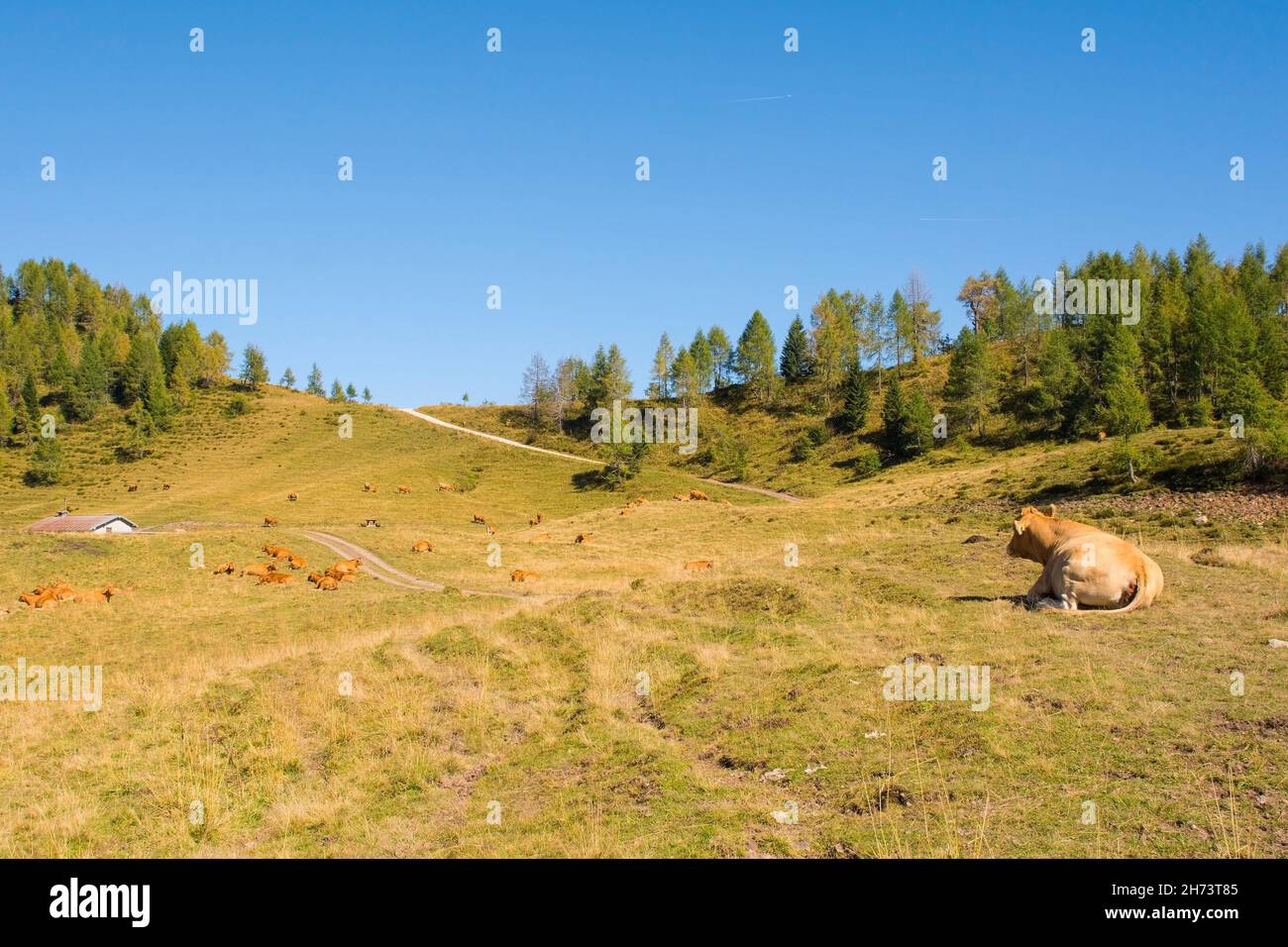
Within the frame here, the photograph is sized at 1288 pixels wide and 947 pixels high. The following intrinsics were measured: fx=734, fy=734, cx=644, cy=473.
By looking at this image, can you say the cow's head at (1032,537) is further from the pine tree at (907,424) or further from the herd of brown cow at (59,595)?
the pine tree at (907,424)

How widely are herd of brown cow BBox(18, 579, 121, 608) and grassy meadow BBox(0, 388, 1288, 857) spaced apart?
1722 mm

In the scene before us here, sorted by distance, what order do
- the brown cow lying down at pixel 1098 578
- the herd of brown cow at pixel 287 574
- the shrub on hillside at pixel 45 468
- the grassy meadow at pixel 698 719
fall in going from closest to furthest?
the grassy meadow at pixel 698 719 → the brown cow lying down at pixel 1098 578 → the herd of brown cow at pixel 287 574 → the shrub on hillside at pixel 45 468

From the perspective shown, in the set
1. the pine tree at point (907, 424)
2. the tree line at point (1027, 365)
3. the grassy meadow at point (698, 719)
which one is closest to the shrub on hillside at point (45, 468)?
the tree line at point (1027, 365)

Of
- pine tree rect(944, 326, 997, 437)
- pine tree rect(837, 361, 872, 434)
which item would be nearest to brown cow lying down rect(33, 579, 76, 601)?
pine tree rect(944, 326, 997, 437)

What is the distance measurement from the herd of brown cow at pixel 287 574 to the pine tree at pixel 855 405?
274ft

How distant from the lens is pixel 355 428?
130 meters

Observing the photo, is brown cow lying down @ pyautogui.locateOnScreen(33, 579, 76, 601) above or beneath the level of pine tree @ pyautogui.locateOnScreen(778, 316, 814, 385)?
beneath

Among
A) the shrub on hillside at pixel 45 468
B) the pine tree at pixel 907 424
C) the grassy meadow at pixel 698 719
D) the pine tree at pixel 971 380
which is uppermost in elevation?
the pine tree at pixel 971 380

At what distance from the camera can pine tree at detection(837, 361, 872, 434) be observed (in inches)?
4387

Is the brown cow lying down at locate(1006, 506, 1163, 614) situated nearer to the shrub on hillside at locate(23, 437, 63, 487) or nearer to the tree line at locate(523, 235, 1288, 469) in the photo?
the tree line at locate(523, 235, 1288, 469)

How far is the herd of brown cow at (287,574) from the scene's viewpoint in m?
39.6

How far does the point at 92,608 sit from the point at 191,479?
80.7m
